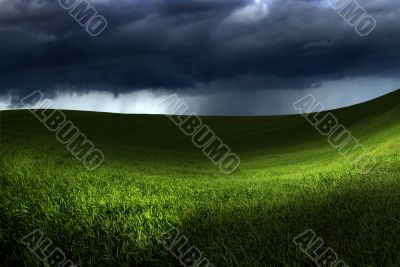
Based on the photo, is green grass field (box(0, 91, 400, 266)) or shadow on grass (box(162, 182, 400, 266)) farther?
green grass field (box(0, 91, 400, 266))

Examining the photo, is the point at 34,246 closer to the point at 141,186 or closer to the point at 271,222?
the point at 271,222

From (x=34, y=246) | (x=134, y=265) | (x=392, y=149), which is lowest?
(x=34, y=246)

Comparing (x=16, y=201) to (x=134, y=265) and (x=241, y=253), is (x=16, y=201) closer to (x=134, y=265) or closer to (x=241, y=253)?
(x=134, y=265)

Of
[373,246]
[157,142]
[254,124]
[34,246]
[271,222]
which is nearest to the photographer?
[373,246]

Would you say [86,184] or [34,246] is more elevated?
[86,184]

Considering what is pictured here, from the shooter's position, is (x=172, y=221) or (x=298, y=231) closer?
(x=298, y=231)

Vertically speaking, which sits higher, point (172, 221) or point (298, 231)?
point (298, 231)

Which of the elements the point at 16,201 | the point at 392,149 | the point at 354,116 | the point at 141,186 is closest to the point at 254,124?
the point at 354,116

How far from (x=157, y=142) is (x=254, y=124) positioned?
90.5ft

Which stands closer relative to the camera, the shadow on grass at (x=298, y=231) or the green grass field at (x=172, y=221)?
the shadow on grass at (x=298, y=231)

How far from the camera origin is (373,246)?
7719 mm

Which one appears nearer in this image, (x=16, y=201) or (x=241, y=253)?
(x=241, y=253)

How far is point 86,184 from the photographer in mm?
15477

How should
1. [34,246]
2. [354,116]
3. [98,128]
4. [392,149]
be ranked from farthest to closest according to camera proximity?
[98,128]
[354,116]
[392,149]
[34,246]
